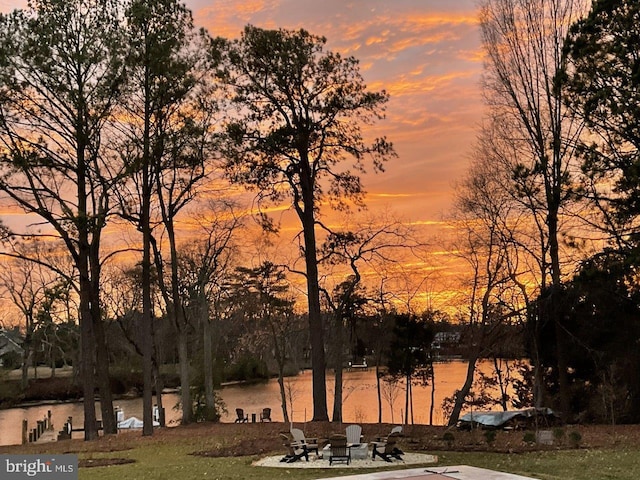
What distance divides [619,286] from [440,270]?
Answer: 9238 mm

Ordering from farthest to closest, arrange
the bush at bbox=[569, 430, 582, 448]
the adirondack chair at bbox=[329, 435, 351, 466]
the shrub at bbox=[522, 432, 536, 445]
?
the shrub at bbox=[522, 432, 536, 445], the bush at bbox=[569, 430, 582, 448], the adirondack chair at bbox=[329, 435, 351, 466]

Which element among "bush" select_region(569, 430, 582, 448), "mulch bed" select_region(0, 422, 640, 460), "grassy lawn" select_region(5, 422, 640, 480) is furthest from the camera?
"mulch bed" select_region(0, 422, 640, 460)

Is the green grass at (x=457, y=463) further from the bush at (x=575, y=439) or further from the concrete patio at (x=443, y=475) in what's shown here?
the bush at (x=575, y=439)

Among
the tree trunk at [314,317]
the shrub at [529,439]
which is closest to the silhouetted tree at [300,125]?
the tree trunk at [314,317]

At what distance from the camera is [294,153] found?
22.2 metres

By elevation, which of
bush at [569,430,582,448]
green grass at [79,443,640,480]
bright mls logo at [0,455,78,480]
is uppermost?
bright mls logo at [0,455,78,480]

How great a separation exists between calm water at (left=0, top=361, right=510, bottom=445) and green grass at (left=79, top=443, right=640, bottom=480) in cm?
1705

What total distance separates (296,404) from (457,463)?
26684mm

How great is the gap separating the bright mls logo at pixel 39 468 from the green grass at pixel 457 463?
0.66 m

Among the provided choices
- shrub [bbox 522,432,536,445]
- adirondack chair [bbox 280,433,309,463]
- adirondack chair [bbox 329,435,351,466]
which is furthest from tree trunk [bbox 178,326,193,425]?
shrub [bbox 522,432,536,445]

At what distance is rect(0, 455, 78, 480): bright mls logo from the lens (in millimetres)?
9914

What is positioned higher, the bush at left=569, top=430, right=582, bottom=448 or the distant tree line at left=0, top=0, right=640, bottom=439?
the distant tree line at left=0, top=0, right=640, bottom=439

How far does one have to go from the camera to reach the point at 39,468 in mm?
10766

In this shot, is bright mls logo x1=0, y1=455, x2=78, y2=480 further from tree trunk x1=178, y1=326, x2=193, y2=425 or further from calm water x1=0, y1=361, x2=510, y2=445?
calm water x1=0, y1=361, x2=510, y2=445
